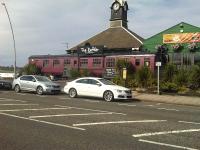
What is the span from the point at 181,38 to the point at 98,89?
30049mm

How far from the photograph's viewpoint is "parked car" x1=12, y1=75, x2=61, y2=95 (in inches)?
1080

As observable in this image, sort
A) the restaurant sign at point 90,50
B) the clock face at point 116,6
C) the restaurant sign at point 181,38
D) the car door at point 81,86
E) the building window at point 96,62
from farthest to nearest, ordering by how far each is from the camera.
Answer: the clock face at point 116,6 → the restaurant sign at point 90,50 → the building window at point 96,62 → the restaurant sign at point 181,38 → the car door at point 81,86

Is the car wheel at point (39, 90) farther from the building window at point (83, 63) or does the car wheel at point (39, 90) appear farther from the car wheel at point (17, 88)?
the building window at point (83, 63)

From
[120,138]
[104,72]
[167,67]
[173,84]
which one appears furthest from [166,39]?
[120,138]

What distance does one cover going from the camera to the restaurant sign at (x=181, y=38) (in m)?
50.2

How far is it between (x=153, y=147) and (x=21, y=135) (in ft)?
10.8

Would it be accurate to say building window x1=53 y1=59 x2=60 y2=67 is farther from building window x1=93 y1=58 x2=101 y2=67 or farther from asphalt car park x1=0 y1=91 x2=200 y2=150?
asphalt car park x1=0 y1=91 x2=200 y2=150

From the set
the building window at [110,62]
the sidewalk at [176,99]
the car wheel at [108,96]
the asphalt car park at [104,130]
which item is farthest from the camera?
the building window at [110,62]

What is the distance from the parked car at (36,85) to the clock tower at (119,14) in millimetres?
45697

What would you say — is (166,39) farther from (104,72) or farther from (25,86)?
(25,86)

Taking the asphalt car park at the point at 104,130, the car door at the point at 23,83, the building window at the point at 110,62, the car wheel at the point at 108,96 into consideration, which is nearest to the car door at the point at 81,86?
the car wheel at the point at 108,96

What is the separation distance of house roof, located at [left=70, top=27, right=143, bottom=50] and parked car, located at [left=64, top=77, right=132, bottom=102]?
116ft

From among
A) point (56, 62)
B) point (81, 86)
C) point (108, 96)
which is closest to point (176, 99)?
point (108, 96)

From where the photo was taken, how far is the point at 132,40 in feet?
206
